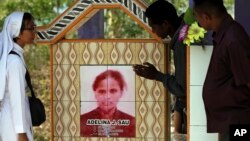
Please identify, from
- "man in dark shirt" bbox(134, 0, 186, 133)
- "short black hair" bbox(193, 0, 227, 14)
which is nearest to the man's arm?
"man in dark shirt" bbox(134, 0, 186, 133)

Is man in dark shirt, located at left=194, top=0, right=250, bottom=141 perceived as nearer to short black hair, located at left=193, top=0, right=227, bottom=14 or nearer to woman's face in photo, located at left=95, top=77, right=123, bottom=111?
short black hair, located at left=193, top=0, right=227, bottom=14

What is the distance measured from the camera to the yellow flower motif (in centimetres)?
425

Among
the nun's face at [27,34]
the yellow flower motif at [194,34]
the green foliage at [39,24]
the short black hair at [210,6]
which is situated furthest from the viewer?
the green foliage at [39,24]

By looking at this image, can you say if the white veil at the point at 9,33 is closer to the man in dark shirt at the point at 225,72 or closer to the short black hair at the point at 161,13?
the short black hair at the point at 161,13

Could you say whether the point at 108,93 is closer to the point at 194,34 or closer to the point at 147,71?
the point at 147,71

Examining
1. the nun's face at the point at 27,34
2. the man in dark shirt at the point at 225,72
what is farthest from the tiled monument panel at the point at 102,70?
the man in dark shirt at the point at 225,72

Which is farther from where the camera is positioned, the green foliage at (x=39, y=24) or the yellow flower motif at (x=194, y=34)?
the green foliage at (x=39, y=24)

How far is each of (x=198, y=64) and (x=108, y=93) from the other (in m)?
0.90

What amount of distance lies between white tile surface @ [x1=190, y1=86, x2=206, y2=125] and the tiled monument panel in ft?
1.81

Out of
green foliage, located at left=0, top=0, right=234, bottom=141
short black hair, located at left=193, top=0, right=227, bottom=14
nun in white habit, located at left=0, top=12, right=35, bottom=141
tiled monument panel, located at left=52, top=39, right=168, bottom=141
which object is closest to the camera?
short black hair, located at left=193, top=0, right=227, bottom=14

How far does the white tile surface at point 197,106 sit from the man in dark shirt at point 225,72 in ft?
1.19

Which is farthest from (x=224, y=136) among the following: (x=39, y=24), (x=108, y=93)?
(x=39, y=24)

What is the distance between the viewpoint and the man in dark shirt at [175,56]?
4.46m

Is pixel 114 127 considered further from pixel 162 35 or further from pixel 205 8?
pixel 205 8
